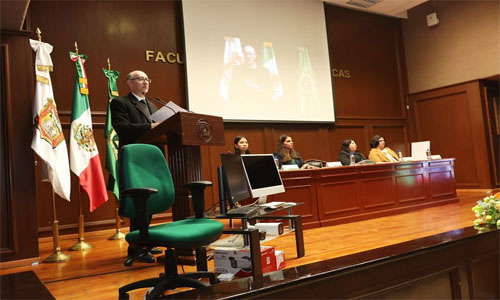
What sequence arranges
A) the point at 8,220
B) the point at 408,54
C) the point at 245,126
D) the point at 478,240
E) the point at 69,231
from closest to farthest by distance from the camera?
the point at 478,240 < the point at 8,220 < the point at 69,231 < the point at 245,126 < the point at 408,54

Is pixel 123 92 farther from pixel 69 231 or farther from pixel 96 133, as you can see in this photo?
pixel 69 231

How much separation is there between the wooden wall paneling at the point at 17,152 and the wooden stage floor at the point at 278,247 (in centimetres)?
24

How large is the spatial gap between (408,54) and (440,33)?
32.0 inches

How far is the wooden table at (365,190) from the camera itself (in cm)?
479

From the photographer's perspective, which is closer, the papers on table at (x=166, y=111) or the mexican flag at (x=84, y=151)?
the papers on table at (x=166, y=111)

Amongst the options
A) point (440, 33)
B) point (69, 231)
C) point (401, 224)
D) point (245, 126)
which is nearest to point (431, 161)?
point (401, 224)

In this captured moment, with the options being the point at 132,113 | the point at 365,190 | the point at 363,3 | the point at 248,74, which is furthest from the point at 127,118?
the point at 363,3

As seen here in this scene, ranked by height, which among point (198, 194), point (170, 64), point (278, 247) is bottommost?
point (278, 247)

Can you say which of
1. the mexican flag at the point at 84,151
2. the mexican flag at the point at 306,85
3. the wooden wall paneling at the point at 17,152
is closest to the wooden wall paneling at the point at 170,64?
the mexican flag at the point at 306,85

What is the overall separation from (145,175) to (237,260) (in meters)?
0.80

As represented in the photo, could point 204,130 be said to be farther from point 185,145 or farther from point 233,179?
point 233,179

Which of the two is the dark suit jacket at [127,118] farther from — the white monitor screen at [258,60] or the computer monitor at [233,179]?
the white monitor screen at [258,60]

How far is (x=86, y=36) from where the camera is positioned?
18.2ft

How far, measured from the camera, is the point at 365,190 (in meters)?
→ 5.34
